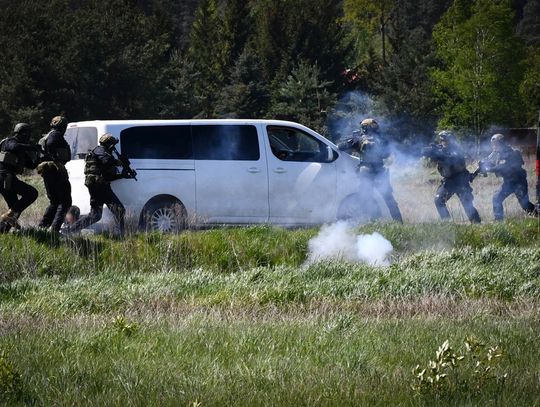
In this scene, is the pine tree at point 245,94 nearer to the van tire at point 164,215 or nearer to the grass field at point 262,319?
the van tire at point 164,215

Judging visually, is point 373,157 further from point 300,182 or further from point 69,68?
point 69,68

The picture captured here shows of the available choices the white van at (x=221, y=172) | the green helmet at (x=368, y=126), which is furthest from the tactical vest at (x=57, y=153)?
the green helmet at (x=368, y=126)

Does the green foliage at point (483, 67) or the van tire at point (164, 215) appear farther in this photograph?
the green foliage at point (483, 67)

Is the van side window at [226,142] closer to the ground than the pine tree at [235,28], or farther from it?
closer to the ground

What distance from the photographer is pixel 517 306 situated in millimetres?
9148

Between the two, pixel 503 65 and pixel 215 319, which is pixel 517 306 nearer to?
pixel 215 319

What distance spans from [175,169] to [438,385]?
9.18 m

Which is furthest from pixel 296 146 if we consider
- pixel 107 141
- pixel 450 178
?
pixel 107 141

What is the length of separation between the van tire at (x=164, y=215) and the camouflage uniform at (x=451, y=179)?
14.6ft

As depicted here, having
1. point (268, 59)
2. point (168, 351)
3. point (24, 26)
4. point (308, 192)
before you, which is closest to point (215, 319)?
point (168, 351)

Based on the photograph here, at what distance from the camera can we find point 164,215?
14.0 metres

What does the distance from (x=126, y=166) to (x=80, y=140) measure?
114 centimetres

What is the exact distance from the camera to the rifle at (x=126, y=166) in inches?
529

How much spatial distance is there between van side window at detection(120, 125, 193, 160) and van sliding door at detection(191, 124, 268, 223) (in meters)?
0.17
